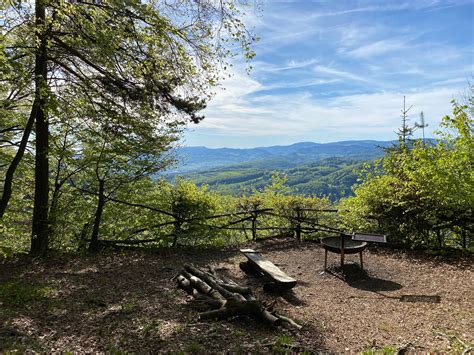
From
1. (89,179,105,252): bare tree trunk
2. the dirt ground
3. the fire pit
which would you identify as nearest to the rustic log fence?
(89,179,105,252): bare tree trunk

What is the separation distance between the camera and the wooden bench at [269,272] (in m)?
A: 6.26

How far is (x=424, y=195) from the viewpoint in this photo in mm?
9422

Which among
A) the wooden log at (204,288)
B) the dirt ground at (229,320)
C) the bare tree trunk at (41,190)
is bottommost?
the dirt ground at (229,320)

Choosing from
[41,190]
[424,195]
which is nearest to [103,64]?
[41,190]

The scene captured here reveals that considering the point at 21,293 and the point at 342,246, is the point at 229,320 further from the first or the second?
the point at 342,246

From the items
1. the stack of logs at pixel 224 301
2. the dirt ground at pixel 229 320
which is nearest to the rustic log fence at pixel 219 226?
the dirt ground at pixel 229 320

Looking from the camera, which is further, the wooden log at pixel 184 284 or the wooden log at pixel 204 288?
the wooden log at pixel 184 284

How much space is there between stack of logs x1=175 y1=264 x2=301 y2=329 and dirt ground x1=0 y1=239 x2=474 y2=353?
0.46 ft

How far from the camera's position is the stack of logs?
472 cm

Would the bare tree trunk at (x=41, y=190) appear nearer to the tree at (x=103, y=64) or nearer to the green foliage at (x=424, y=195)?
the tree at (x=103, y=64)

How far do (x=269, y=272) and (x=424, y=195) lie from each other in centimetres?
566

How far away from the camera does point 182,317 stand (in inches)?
192

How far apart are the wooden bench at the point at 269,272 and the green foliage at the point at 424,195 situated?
4835mm

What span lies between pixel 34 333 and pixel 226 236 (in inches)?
298
